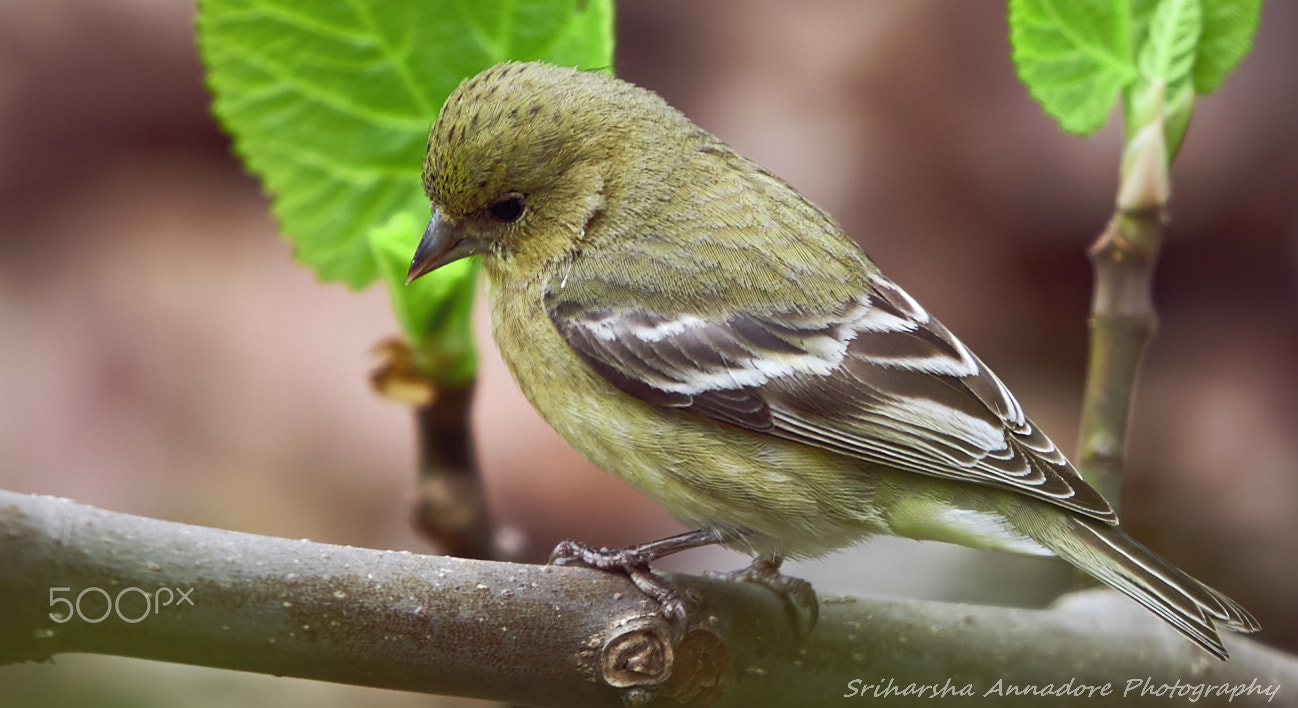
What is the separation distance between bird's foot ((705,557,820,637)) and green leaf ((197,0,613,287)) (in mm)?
750

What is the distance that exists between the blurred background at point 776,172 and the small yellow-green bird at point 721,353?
1.51 metres

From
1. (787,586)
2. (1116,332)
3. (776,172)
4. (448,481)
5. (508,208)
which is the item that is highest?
(776,172)

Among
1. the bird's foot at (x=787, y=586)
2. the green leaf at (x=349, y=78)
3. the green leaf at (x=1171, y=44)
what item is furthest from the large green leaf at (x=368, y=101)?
the green leaf at (x=1171, y=44)

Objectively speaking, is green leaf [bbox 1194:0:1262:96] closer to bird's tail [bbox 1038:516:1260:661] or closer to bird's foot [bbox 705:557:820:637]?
bird's tail [bbox 1038:516:1260:661]

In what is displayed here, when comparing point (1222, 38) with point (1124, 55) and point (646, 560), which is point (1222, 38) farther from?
point (646, 560)

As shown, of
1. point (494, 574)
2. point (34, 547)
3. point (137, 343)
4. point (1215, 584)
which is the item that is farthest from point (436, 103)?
point (1215, 584)

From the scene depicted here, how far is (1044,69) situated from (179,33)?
322 cm

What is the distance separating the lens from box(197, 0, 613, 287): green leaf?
1670 mm

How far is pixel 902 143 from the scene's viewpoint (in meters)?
4.05

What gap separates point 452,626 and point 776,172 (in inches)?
110

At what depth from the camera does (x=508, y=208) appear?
1.94 meters

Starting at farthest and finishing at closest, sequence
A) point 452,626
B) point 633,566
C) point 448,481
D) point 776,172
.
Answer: point 776,172 < point 448,481 < point 633,566 < point 452,626

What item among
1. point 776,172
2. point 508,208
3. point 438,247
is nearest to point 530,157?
point 508,208

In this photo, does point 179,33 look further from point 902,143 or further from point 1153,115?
point 1153,115
